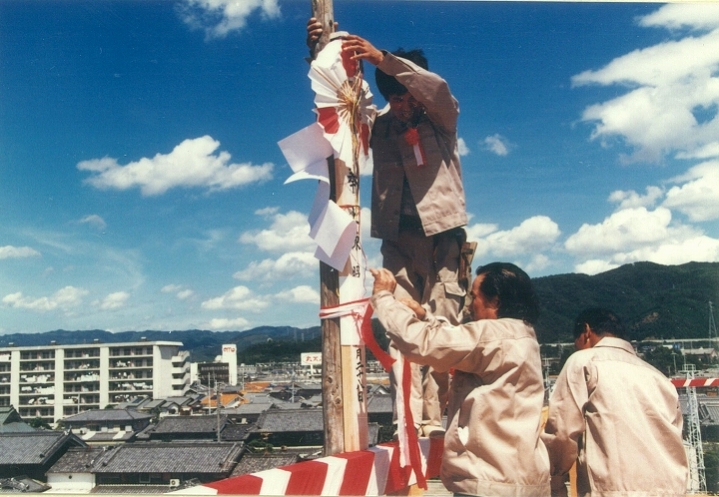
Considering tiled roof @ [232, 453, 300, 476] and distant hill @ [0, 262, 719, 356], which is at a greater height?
distant hill @ [0, 262, 719, 356]

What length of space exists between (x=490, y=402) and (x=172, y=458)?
20.2 metres

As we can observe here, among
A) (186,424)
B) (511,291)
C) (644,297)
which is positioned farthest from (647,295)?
(186,424)

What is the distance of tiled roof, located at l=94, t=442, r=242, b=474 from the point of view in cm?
1822

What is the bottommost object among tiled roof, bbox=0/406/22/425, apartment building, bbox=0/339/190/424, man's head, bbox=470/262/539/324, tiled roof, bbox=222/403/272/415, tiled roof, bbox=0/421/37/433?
tiled roof, bbox=222/403/272/415

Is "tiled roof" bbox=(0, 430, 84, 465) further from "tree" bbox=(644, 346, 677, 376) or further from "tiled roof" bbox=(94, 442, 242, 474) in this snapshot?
"tree" bbox=(644, 346, 677, 376)

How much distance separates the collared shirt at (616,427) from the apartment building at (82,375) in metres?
23.3

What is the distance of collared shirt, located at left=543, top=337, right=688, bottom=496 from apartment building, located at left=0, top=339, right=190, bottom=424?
76.4 feet

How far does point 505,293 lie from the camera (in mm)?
2639

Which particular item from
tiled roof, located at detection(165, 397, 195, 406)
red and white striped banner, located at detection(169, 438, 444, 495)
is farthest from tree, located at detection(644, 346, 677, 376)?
tiled roof, located at detection(165, 397, 195, 406)

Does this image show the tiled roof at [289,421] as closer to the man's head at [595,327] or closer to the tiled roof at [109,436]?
the tiled roof at [109,436]

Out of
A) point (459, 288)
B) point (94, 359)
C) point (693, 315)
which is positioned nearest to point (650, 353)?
point (693, 315)

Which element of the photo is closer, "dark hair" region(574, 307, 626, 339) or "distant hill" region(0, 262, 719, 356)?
"dark hair" region(574, 307, 626, 339)

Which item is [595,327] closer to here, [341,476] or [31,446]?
[341,476]

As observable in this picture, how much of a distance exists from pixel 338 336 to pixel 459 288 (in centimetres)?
94
